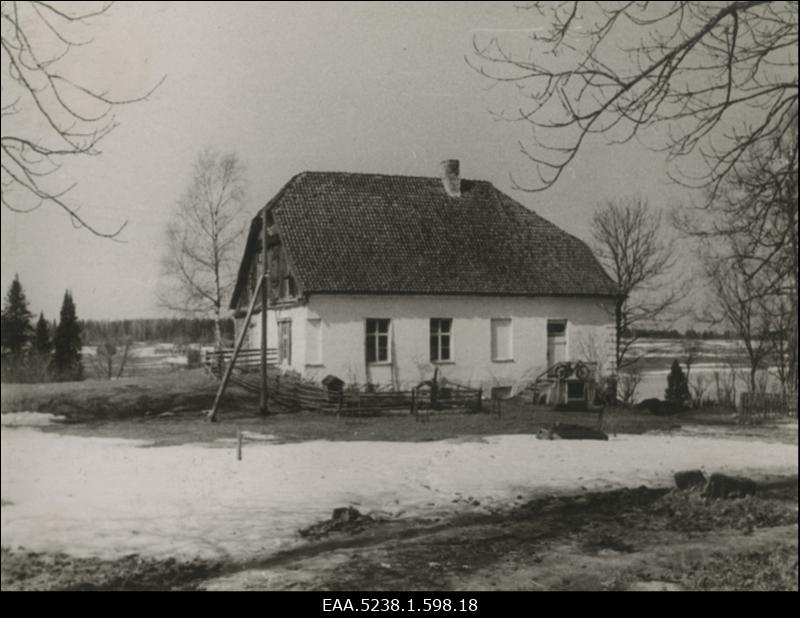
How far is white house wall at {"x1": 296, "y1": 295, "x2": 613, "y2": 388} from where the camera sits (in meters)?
4.68

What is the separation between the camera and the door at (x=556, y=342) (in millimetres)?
4660

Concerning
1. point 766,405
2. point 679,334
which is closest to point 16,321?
point 679,334

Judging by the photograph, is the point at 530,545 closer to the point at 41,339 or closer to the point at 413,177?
the point at 413,177

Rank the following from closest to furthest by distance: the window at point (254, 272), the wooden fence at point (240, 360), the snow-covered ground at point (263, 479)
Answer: the snow-covered ground at point (263, 479) → the wooden fence at point (240, 360) → the window at point (254, 272)

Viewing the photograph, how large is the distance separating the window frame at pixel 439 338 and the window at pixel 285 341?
0.93 meters

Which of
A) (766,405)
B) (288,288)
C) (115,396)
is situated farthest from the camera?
(288,288)

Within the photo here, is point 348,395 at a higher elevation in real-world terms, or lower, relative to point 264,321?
lower

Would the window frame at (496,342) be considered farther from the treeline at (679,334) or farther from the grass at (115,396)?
the grass at (115,396)

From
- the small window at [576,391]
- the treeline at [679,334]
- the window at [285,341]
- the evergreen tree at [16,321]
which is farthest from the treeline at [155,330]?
the treeline at [679,334]

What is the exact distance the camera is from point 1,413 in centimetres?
377

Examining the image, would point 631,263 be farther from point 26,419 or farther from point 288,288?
point 26,419

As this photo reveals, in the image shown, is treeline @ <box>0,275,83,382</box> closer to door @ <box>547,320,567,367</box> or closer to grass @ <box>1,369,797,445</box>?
grass @ <box>1,369,797,445</box>

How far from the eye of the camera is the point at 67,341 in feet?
12.9

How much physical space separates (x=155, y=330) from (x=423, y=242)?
195 centimetres
